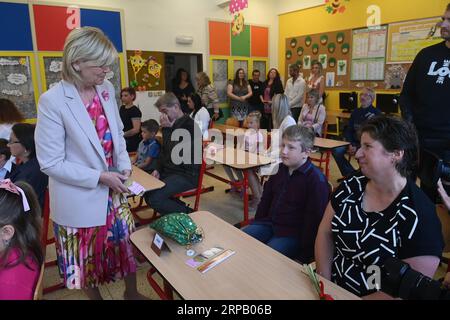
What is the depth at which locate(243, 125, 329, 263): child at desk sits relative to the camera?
183 centimetres

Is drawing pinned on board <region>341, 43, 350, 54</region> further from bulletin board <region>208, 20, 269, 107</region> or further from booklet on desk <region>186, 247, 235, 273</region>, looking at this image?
booklet on desk <region>186, 247, 235, 273</region>

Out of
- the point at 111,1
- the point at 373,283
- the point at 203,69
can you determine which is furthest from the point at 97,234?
the point at 203,69

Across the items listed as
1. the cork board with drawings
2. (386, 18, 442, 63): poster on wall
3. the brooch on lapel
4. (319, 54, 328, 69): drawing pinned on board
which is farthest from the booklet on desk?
(319, 54, 328, 69): drawing pinned on board

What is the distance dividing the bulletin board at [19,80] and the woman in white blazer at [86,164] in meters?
4.28

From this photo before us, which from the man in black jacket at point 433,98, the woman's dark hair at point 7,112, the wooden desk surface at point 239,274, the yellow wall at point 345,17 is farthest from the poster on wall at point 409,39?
the woman's dark hair at point 7,112

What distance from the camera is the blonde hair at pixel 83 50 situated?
1331 mm

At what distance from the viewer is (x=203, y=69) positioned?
6762mm

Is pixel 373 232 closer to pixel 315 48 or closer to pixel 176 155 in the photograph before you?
pixel 176 155

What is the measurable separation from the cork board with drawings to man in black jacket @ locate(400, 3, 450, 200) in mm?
4642

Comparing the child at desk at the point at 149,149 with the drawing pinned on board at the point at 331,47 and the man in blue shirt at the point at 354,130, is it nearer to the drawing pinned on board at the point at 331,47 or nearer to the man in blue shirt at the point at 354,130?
the man in blue shirt at the point at 354,130

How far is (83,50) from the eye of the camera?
52.2 inches

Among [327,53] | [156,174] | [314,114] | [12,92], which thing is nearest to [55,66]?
[12,92]

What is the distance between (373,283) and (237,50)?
6617mm

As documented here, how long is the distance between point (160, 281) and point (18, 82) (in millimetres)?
4231
